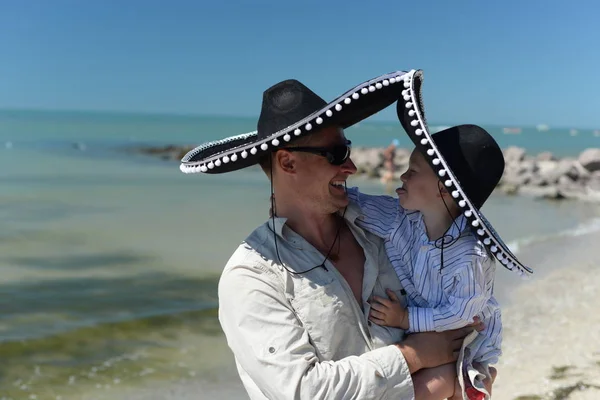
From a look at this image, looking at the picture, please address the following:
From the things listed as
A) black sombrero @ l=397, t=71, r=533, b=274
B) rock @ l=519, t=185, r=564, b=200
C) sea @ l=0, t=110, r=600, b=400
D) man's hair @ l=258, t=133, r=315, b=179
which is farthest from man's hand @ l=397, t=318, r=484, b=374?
rock @ l=519, t=185, r=564, b=200

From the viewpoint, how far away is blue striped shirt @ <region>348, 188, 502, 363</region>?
8.07 feet

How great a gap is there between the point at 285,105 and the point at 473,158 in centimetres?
69

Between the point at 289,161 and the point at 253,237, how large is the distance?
1.04 ft

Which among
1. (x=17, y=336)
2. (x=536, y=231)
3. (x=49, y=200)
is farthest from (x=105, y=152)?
(x=17, y=336)

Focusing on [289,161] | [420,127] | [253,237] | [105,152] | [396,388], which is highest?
[420,127]

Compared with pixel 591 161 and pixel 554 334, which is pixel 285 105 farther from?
pixel 591 161

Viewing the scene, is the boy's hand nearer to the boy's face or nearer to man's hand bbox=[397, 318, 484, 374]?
man's hand bbox=[397, 318, 484, 374]

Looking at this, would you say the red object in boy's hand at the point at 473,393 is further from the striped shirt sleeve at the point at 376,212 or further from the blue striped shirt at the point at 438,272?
the striped shirt sleeve at the point at 376,212

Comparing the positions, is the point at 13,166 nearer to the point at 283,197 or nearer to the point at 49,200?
the point at 49,200

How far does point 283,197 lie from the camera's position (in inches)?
104

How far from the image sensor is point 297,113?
240 cm

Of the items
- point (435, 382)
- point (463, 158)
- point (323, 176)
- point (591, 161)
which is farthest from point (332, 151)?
point (591, 161)

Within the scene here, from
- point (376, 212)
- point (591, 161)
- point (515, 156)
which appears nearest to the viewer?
point (376, 212)

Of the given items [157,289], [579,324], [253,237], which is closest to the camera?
[253,237]
